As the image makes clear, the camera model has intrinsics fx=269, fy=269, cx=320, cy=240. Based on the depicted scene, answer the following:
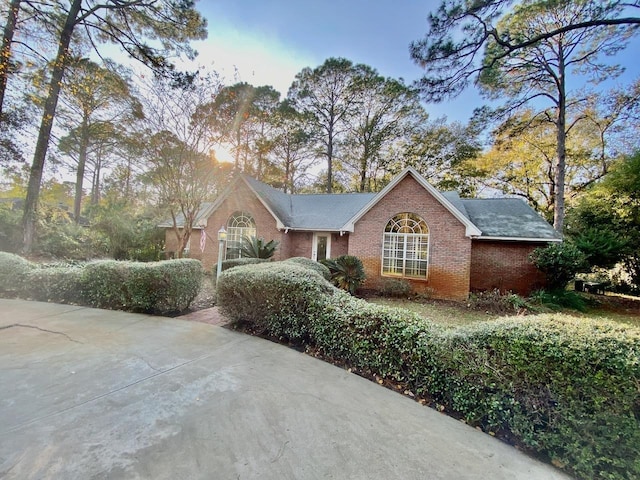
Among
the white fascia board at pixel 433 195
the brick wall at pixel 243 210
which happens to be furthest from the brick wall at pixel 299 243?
the white fascia board at pixel 433 195

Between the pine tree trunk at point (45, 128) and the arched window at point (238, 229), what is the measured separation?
8106mm

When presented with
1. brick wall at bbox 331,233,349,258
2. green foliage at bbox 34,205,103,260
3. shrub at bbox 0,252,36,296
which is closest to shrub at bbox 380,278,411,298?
brick wall at bbox 331,233,349,258

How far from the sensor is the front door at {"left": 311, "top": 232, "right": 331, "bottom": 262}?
13773mm

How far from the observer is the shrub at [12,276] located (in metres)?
7.92

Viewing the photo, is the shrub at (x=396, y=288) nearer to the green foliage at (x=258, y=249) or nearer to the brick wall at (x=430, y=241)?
the brick wall at (x=430, y=241)

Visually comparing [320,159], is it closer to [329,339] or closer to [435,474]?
[329,339]

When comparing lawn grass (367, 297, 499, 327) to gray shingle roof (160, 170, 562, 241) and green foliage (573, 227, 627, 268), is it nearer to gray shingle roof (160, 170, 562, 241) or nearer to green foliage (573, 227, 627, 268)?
gray shingle roof (160, 170, 562, 241)

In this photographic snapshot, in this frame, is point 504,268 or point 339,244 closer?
point 504,268

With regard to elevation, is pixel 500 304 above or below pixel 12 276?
below

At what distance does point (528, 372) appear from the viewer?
279 centimetres

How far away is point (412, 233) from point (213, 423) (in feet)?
34.8

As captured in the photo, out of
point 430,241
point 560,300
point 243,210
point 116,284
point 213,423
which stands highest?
point 243,210

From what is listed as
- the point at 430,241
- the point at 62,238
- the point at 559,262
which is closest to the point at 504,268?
the point at 559,262

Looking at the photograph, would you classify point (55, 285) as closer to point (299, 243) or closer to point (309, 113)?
point (299, 243)
